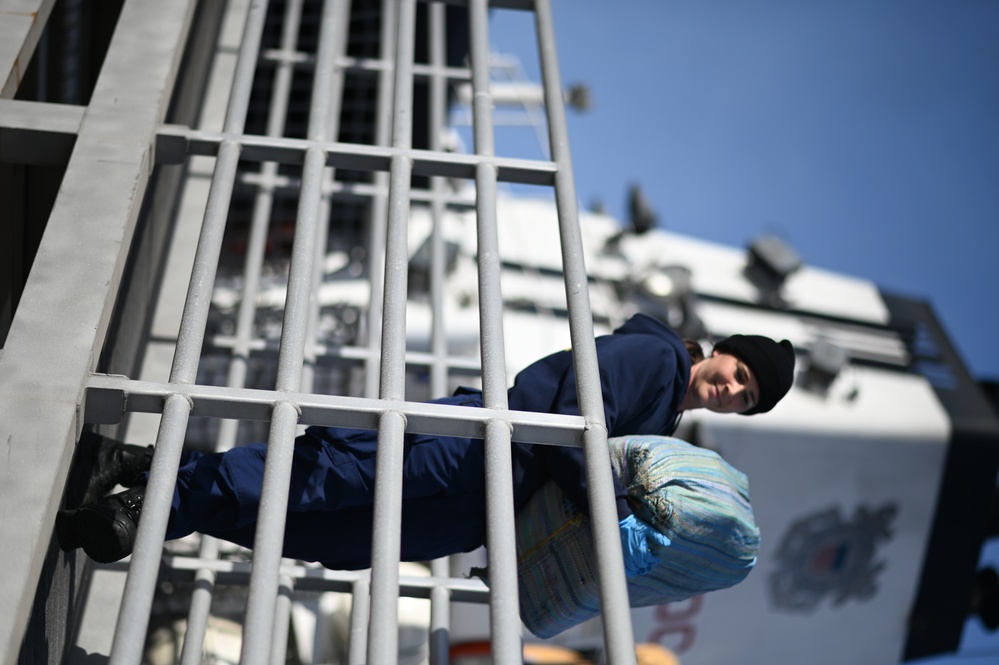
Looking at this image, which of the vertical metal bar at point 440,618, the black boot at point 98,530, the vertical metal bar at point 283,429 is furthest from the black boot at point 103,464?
the vertical metal bar at point 440,618

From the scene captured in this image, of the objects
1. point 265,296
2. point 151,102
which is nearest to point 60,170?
point 151,102

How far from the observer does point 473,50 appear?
132 inches

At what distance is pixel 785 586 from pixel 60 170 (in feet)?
20.4

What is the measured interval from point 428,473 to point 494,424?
624 millimetres

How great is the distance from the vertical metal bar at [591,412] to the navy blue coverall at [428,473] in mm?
303

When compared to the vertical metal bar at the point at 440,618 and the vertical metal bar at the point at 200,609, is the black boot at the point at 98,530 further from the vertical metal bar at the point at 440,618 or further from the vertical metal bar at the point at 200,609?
the vertical metal bar at the point at 440,618

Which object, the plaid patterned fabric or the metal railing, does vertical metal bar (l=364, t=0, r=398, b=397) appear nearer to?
the metal railing

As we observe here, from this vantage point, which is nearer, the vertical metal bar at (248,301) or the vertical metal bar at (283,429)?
the vertical metal bar at (283,429)

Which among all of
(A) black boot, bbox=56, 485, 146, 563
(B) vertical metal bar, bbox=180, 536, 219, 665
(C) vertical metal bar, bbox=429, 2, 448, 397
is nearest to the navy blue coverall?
(A) black boot, bbox=56, 485, 146, 563

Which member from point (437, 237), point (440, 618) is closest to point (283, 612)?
point (440, 618)

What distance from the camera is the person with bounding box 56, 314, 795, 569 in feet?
8.52

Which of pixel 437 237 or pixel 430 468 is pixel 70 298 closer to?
pixel 430 468

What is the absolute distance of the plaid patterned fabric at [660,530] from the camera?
2.56 metres

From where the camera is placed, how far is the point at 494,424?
2.18 metres
